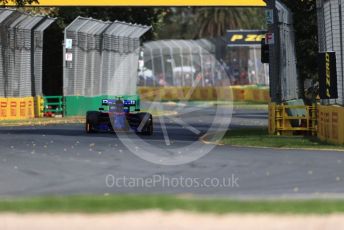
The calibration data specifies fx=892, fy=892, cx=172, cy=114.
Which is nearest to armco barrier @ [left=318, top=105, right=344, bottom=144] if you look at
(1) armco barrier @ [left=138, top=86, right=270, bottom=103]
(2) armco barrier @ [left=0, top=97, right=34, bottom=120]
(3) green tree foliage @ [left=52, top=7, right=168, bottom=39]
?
(2) armco barrier @ [left=0, top=97, right=34, bottom=120]

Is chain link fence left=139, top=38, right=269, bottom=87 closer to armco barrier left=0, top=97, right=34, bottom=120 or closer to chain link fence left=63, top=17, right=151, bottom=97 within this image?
chain link fence left=63, top=17, right=151, bottom=97

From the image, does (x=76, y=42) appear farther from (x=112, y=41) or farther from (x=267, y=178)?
(x=267, y=178)

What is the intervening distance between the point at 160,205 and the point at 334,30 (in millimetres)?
Result: 15640

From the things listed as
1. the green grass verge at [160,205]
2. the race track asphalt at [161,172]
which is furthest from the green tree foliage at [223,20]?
the green grass verge at [160,205]

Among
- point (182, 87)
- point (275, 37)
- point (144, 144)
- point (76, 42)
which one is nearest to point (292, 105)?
point (275, 37)

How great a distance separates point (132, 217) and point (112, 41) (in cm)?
→ 3630

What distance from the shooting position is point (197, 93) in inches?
2965

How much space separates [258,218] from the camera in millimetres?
9875

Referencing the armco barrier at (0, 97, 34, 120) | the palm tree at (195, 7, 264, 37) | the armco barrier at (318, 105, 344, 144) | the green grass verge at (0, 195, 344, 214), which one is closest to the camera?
the green grass verge at (0, 195, 344, 214)

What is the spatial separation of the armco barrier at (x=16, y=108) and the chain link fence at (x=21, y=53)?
44 centimetres

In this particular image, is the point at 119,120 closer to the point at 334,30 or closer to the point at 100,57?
the point at 334,30

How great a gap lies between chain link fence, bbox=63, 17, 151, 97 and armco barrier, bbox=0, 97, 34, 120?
2318 millimetres

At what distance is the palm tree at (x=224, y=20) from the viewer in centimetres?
9506

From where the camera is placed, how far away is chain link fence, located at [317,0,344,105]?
25156 mm
